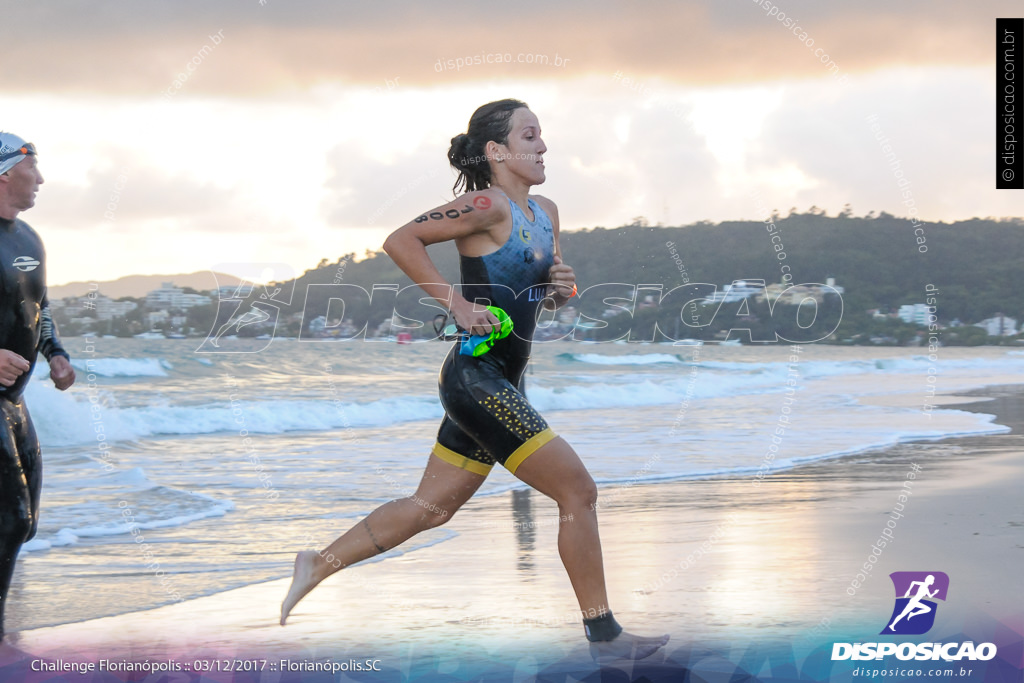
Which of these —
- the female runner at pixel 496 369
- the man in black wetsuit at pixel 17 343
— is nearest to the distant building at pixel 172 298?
the man in black wetsuit at pixel 17 343

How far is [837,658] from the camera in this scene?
3.54 metres

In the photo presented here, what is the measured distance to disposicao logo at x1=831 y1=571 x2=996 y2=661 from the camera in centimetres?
358

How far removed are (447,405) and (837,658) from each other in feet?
5.00

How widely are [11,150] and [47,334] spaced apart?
26.8 inches

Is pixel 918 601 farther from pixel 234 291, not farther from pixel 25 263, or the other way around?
pixel 234 291

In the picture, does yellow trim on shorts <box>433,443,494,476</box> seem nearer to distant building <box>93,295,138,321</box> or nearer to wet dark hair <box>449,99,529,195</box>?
wet dark hair <box>449,99,529,195</box>

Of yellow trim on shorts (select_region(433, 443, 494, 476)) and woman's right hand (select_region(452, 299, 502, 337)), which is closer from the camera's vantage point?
woman's right hand (select_region(452, 299, 502, 337))

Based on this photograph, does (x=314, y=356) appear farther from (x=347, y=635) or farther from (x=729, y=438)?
(x=347, y=635)

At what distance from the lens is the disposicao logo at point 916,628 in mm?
3580

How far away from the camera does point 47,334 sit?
400cm

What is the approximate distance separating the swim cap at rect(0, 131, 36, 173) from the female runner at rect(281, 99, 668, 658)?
52.0 inches

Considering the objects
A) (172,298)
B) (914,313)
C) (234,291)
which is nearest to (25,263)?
(234,291)

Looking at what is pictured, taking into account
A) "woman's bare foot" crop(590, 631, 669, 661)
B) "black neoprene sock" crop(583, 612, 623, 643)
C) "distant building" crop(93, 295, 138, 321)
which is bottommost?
"woman's bare foot" crop(590, 631, 669, 661)

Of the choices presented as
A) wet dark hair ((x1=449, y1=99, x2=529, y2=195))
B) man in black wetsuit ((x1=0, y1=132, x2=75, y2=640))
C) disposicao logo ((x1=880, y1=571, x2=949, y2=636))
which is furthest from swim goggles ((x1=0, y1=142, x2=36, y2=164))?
disposicao logo ((x1=880, y1=571, x2=949, y2=636))
